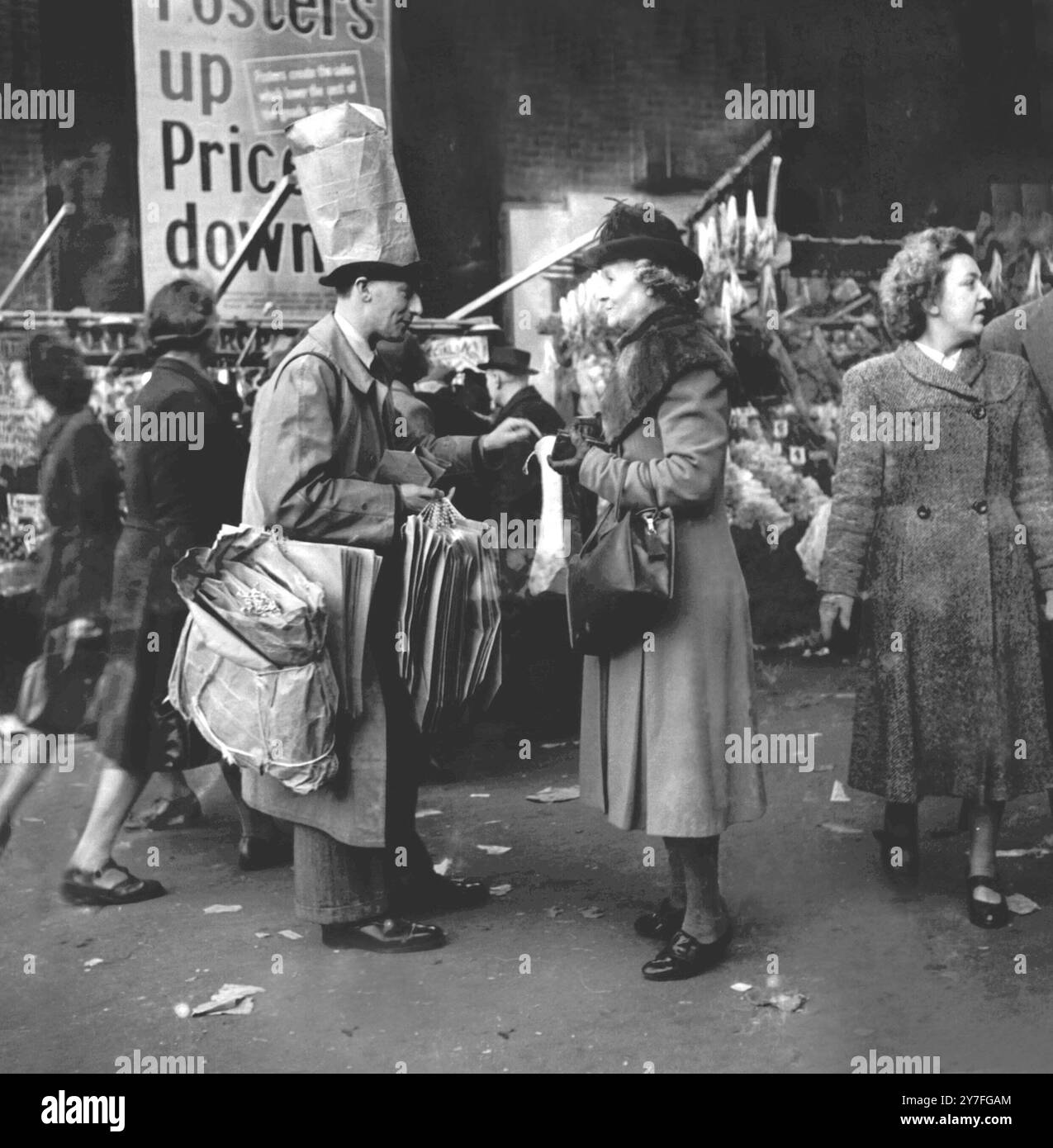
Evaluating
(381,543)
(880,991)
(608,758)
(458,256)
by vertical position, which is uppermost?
(458,256)

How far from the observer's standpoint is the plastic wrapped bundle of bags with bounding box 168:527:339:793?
3.88m

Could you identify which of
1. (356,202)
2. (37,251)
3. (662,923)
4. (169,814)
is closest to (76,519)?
(37,251)

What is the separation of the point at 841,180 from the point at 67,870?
4076 mm

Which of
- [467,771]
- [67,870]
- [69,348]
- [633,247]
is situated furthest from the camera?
[467,771]

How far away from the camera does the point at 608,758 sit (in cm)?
405

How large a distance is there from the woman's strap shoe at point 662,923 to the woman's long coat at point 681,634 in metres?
0.41

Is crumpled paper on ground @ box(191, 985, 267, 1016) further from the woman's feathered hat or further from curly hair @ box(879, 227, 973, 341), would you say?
curly hair @ box(879, 227, 973, 341)

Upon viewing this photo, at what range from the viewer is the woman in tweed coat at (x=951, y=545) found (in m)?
4.33

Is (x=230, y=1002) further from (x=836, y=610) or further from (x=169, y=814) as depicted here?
(x=836, y=610)

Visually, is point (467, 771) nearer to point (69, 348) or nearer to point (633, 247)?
point (69, 348)

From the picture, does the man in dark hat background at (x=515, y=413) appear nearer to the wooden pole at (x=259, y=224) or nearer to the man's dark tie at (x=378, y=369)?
the wooden pole at (x=259, y=224)

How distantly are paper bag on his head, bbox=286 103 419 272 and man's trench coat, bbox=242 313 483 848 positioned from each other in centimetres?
24

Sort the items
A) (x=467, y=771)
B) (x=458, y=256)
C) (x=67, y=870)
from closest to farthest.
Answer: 1. (x=67, y=870)
2. (x=458, y=256)
3. (x=467, y=771)

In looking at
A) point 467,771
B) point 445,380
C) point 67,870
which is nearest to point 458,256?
point 445,380
